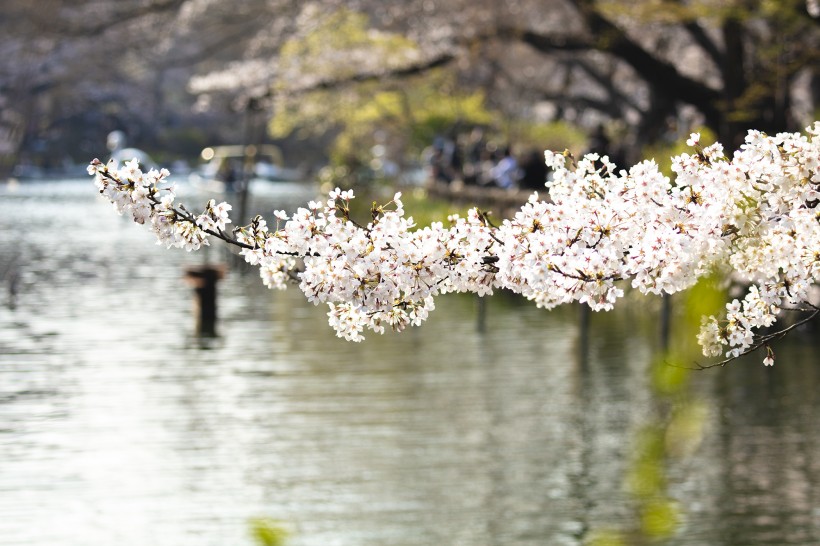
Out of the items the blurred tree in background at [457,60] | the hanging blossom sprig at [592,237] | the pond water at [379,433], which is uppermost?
the blurred tree in background at [457,60]

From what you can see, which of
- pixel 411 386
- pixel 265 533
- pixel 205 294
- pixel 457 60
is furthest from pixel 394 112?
pixel 265 533

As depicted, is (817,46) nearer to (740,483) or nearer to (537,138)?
(740,483)

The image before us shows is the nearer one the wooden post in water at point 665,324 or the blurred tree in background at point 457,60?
the wooden post in water at point 665,324

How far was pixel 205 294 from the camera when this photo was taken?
67.8ft

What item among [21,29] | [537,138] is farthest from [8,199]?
[537,138]

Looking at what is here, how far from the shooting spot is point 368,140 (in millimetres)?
52844

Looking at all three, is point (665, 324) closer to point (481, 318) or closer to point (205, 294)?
point (481, 318)

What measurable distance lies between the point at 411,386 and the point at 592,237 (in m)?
12.4

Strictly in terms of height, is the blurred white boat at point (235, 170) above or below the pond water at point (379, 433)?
above

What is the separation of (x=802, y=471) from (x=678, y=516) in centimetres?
197

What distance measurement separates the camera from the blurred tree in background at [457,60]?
21.8 metres

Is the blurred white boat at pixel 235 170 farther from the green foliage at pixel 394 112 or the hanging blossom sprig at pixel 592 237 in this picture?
the hanging blossom sprig at pixel 592 237

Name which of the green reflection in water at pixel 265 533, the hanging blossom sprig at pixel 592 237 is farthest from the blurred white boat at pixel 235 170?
the green reflection in water at pixel 265 533

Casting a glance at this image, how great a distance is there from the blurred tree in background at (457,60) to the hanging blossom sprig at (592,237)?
14075mm
